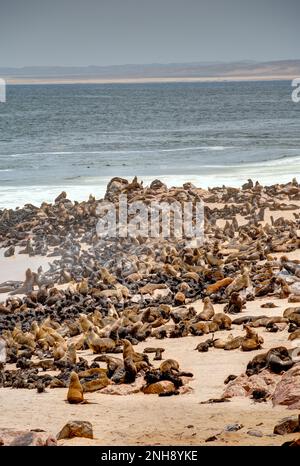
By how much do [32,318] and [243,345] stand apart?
319cm

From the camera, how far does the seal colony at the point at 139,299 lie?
8.11 meters

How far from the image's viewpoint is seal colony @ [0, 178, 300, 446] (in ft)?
26.6

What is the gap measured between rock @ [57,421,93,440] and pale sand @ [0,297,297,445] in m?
0.07

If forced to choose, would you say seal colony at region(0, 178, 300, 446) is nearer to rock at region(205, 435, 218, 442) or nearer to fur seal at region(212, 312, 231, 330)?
fur seal at region(212, 312, 231, 330)

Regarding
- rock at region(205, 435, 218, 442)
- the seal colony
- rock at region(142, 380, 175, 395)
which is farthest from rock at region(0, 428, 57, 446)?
rock at region(142, 380, 175, 395)

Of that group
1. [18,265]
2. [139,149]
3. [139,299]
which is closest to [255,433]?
[139,299]

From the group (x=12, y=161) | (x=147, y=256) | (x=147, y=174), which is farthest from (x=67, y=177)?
(x=147, y=256)

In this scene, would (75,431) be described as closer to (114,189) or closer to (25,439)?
(25,439)

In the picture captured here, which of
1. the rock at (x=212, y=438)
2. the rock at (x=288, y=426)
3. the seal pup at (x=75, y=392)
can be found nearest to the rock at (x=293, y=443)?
the rock at (x=288, y=426)

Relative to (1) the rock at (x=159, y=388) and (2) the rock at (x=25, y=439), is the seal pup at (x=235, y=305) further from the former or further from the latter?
(2) the rock at (x=25, y=439)

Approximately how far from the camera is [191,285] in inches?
467
